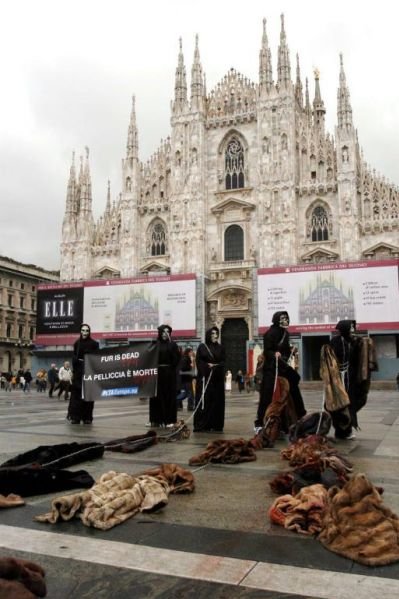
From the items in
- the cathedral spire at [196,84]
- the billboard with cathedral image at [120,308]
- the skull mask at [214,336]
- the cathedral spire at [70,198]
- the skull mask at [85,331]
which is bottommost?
the skull mask at [214,336]

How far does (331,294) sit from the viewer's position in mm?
31969

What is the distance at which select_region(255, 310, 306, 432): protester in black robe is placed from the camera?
7199 millimetres

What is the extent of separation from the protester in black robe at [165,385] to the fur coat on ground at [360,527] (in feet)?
17.4

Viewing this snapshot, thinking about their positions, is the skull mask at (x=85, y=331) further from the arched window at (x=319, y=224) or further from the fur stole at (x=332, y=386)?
the arched window at (x=319, y=224)

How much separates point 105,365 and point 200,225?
2887 centimetres

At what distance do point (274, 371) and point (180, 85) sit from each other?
36.3m

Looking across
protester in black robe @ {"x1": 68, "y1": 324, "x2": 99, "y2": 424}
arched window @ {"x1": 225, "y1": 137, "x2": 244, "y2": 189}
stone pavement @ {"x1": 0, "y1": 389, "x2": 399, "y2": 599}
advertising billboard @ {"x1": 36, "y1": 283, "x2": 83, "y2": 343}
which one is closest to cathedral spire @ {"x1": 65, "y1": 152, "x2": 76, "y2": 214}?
advertising billboard @ {"x1": 36, "y1": 283, "x2": 83, "y2": 343}

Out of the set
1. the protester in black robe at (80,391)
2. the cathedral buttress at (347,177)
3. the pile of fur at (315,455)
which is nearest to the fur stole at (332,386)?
the pile of fur at (315,455)

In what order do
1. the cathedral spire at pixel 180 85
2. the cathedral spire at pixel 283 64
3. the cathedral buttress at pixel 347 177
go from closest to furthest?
the cathedral buttress at pixel 347 177 → the cathedral spire at pixel 283 64 → the cathedral spire at pixel 180 85

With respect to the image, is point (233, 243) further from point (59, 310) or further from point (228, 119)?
point (59, 310)

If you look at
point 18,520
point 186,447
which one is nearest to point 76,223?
point 186,447

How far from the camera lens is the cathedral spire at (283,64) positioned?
36.3 metres

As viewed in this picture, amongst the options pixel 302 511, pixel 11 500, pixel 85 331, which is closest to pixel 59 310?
pixel 85 331

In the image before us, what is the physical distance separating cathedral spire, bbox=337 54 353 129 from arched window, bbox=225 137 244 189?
686cm
